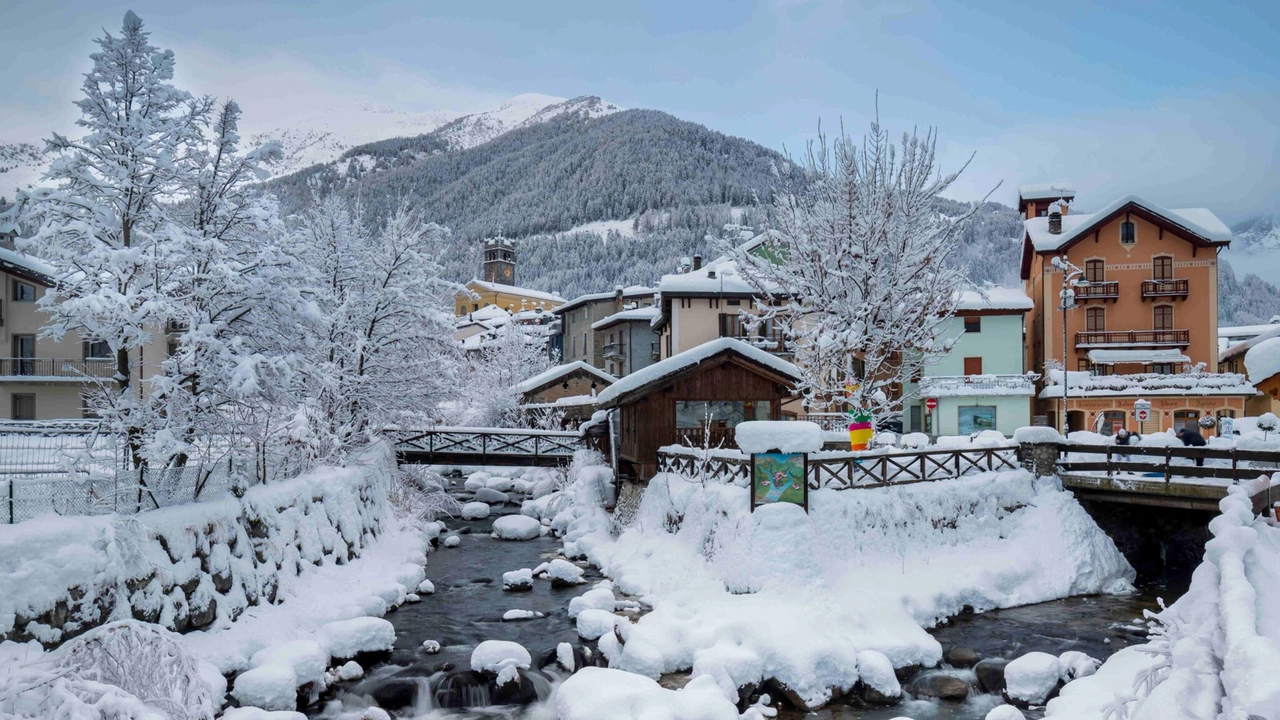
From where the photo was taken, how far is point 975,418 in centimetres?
4153

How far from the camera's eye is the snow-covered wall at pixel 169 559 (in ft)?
34.5

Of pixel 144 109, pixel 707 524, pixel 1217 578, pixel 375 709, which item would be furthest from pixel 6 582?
pixel 1217 578

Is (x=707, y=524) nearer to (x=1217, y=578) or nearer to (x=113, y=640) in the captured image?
(x=1217, y=578)

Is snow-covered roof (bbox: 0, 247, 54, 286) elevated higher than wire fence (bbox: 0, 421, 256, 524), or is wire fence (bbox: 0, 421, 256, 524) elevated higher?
snow-covered roof (bbox: 0, 247, 54, 286)

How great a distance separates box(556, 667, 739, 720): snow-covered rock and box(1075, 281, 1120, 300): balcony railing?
3793 cm

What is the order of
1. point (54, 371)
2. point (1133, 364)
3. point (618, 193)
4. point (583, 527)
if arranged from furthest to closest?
point (618, 193) → point (1133, 364) → point (54, 371) → point (583, 527)

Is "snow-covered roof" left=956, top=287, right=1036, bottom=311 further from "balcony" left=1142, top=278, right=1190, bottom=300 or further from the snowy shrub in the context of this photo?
the snowy shrub

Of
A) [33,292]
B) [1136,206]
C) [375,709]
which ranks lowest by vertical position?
[375,709]

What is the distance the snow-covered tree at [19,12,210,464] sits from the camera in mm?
13633

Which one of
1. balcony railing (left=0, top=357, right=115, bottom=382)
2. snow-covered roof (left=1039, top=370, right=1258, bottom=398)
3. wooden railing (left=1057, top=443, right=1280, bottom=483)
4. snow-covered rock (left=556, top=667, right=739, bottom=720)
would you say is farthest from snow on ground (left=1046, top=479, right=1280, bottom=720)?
balcony railing (left=0, top=357, right=115, bottom=382)

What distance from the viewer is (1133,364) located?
4144 cm

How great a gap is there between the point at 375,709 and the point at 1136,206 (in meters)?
44.9

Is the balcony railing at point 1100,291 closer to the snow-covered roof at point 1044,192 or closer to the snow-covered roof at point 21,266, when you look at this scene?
the snow-covered roof at point 1044,192

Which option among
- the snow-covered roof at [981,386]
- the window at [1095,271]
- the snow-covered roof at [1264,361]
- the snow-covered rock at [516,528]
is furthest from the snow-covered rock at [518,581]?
the window at [1095,271]
